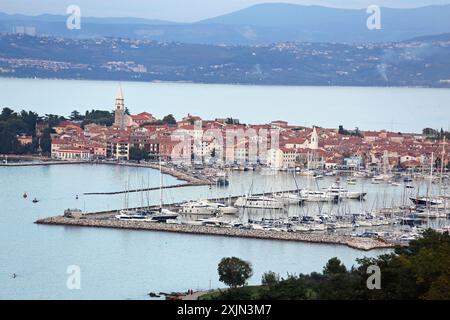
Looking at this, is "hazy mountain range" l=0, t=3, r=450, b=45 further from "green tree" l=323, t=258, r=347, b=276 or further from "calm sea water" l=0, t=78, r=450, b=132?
"green tree" l=323, t=258, r=347, b=276

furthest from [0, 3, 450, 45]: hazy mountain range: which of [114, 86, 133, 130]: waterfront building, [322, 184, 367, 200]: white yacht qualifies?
[322, 184, 367, 200]: white yacht

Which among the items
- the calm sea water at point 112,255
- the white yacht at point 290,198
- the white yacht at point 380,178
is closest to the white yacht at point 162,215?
the calm sea water at point 112,255

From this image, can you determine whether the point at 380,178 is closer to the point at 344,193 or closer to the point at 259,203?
the point at 344,193

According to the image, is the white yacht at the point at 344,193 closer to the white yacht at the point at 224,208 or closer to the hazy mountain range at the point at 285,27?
the white yacht at the point at 224,208

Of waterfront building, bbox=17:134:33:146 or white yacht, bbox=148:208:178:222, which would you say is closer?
white yacht, bbox=148:208:178:222

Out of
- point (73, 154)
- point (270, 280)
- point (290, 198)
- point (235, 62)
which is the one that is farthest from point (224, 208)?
point (235, 62)
